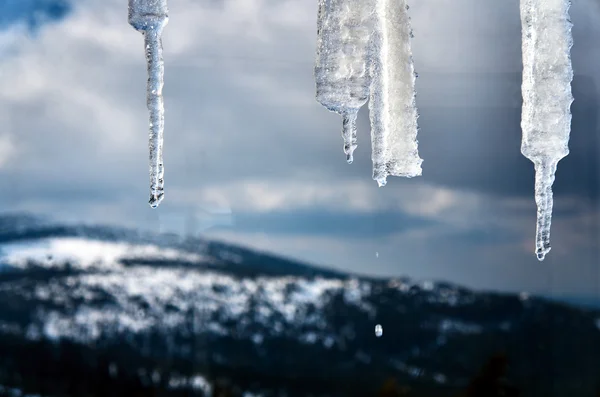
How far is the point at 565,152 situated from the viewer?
191cm

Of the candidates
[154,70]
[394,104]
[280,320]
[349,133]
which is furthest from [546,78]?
[280,320]

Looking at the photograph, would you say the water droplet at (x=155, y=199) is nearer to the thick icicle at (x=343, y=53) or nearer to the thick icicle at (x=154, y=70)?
the thick icicle at (x=154, y=70)

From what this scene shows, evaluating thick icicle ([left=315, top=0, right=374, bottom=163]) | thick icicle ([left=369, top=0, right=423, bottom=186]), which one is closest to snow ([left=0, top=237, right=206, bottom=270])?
thick icicle ([left=369, top=0, right=423, bottom=186])

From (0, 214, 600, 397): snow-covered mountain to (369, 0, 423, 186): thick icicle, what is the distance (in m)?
63.4

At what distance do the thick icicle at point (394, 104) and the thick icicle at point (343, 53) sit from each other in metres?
0.17

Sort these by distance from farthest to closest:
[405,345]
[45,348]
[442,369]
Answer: [405,345] < [442,369] < [45,348]

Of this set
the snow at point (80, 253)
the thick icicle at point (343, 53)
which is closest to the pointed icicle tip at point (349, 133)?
the thick icicle at point (343, 53)

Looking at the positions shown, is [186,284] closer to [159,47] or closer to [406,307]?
[406,307]

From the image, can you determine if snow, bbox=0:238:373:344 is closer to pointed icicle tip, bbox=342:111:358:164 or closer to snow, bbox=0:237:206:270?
snow, bbox=0:237:206:270

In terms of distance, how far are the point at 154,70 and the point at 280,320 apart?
84.8m

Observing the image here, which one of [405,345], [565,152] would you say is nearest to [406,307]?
[405,345]

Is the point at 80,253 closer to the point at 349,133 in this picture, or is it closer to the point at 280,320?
the point at 280,320

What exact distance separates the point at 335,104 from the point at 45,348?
59.8 meters

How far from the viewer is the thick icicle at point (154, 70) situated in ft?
5.81
